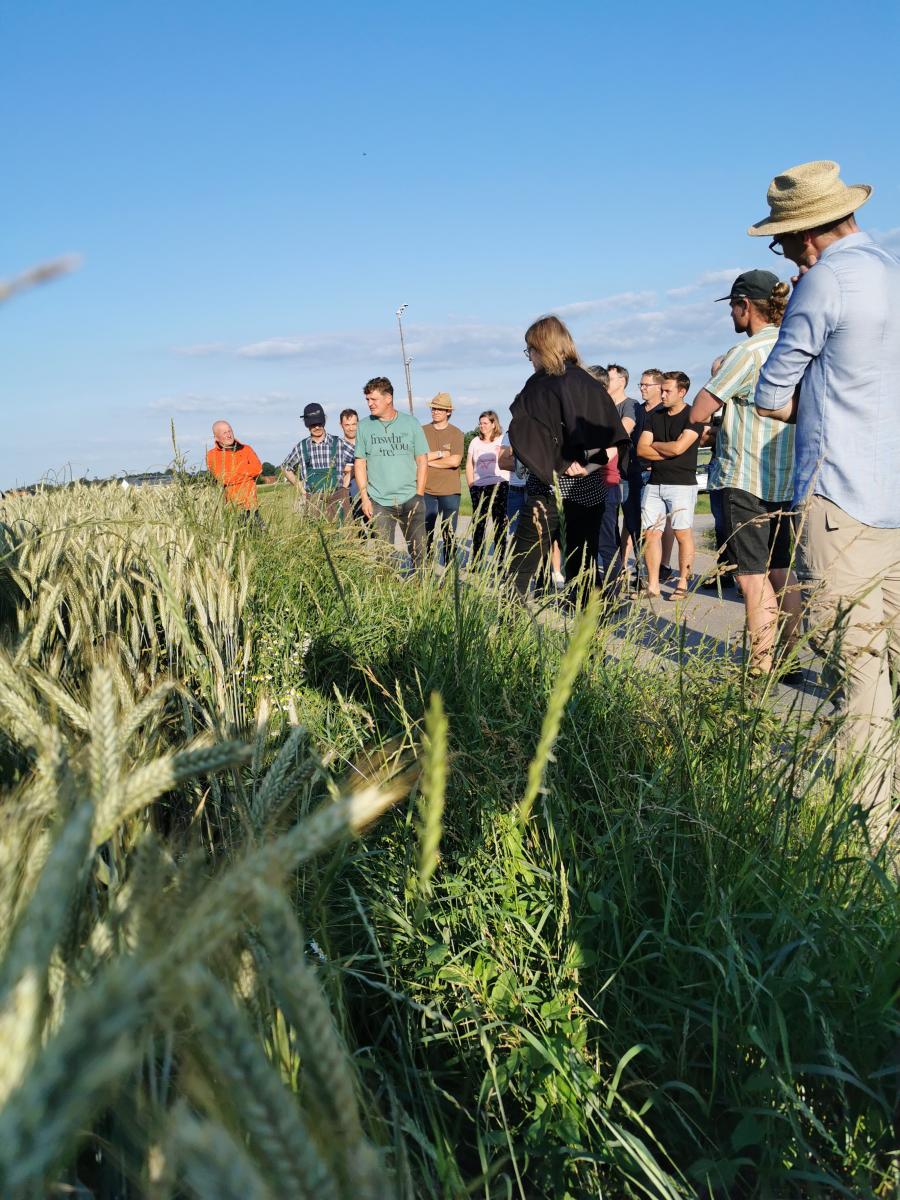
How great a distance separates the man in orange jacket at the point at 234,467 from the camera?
614 cm

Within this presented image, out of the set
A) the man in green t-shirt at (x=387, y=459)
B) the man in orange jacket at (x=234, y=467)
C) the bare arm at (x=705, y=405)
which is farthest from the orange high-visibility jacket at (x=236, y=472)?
the bare arm at (x=705, y=405)

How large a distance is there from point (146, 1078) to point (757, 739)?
6.38ft

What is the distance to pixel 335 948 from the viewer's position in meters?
2.13

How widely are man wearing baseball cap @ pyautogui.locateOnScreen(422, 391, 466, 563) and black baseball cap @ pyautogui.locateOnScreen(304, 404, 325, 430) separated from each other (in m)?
1.22

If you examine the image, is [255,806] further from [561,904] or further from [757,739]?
[757,739]

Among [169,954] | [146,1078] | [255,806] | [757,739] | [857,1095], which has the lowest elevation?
[857,1095]

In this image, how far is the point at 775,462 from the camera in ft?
16.1

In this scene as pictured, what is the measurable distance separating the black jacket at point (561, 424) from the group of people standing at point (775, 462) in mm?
11

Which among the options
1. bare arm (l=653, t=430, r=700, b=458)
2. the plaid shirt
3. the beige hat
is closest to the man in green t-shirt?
the plaid shirt

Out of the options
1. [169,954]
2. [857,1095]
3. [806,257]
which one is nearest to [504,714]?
[857,1095]

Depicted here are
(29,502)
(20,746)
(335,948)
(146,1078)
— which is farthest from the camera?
(29,502)

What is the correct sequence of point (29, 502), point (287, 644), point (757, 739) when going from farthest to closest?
point (29, 502)
point (287, 644)
point (757, 739)

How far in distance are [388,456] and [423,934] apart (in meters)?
6.86

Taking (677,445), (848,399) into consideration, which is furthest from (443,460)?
(848,399)
